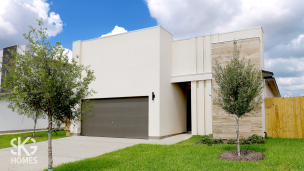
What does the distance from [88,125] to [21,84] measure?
31.2 feet

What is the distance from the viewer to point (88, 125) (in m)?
14.9

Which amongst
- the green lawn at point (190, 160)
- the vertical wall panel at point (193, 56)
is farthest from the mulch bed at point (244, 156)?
the vertical wall panel at point (193, 56)

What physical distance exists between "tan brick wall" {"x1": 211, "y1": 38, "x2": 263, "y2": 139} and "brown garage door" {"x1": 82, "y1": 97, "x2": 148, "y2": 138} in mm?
4284

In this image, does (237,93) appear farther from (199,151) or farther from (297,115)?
(297,115)

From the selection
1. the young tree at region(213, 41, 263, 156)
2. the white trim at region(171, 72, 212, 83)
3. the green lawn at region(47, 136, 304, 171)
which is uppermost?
the white trim at region(171, 72, 212, 83)

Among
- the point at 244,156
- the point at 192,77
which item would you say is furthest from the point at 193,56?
the point at 244,156

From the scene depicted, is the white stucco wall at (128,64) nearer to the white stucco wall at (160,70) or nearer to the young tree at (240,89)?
the white stucco wall at (160,70)

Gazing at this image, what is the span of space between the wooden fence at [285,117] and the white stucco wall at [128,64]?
560 centimetres

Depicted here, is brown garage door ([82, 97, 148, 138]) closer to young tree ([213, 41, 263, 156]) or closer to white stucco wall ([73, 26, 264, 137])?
white stucco wall ([73, 26, 264, 137])

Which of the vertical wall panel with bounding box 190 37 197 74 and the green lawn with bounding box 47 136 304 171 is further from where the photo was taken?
the vertical wall panel with bounding box 190 37 197 74

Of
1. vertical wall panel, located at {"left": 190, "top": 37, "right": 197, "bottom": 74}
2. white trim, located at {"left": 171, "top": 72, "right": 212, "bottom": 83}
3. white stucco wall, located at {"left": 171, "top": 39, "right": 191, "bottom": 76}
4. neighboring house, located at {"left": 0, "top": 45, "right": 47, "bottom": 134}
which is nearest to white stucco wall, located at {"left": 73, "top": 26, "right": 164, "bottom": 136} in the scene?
white trim, located at {"left": 171, "top": 72, "right": 212, "bottom": 83}

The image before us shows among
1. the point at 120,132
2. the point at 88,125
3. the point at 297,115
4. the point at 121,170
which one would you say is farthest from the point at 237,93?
the point at 88,125

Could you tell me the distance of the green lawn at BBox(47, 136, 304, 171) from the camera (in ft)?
20.9

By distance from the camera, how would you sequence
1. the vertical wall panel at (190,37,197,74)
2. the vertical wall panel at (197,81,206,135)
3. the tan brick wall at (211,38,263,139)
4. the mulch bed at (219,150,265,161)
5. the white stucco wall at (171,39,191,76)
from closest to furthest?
the mulch bed at (219,150,265,161) → the tan brick wall at (211,38,263,139) → the vertical wall panel at (197,81,206,135) → the vertical wall panel at (190,37,197,74) → the white stucco wall at (171,39,191,76)
